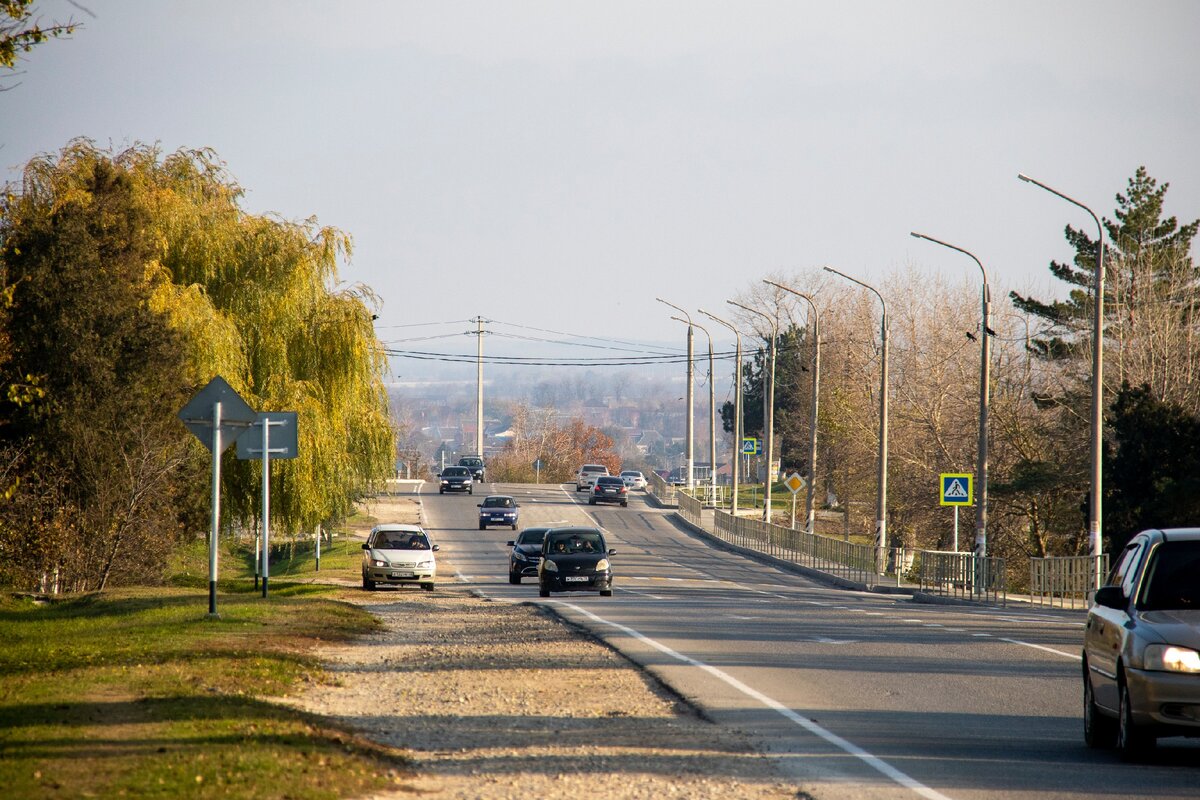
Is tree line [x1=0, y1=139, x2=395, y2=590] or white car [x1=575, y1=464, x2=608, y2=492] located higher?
tree line [x1=0, y1=139, x2=395, y2=590]

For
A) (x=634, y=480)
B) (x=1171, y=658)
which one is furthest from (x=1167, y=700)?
(x=634, y=480)

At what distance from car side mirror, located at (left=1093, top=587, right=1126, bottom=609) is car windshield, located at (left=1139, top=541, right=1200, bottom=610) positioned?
0.18 metres

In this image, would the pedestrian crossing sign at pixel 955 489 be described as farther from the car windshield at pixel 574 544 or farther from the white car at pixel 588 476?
the white car at pixel 588 476

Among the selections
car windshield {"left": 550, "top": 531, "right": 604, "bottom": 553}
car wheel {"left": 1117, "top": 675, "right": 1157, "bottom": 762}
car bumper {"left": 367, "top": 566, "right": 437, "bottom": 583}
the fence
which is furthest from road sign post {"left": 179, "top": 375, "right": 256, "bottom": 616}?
the fence

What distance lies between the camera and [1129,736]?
10391 mm

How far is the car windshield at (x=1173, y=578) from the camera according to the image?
423 inches

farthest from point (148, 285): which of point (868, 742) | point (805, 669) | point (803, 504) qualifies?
point (803, 504)

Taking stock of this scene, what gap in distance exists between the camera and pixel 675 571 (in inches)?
1927

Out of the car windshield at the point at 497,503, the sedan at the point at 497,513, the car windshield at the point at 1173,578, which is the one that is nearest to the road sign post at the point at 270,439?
the car windshield at the point at 1173,578

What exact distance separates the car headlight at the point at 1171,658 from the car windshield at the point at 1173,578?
0.73 m

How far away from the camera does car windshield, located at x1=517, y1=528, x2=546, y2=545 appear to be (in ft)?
135

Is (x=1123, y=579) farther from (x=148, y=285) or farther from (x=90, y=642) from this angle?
(x=148, y=285)

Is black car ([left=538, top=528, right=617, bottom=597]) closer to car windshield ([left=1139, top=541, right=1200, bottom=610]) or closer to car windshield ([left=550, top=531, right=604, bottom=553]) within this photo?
car windshield ([left=550, top=531, right=604, bottom=553])

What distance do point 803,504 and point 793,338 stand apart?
17.2 m
